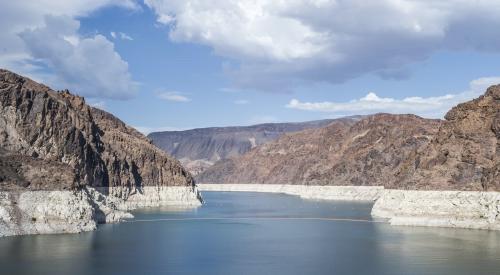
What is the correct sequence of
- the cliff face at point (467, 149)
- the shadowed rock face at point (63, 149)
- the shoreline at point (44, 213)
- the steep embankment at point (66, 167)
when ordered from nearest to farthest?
the shoreline at point (44, 213) < the steep embankment at point (66, 167) < the shadowed rock face at point (63, 149) < the cliff face at point (467, 149)

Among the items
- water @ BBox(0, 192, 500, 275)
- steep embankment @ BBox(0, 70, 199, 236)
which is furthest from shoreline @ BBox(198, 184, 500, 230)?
steep embankment @ BBox(0, 70, 199, 236)

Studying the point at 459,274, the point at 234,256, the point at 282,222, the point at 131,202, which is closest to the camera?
the point at 459,274

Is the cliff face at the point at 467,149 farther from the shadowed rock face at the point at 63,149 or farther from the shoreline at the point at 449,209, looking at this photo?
the shadowed rock face at the point at 63,149

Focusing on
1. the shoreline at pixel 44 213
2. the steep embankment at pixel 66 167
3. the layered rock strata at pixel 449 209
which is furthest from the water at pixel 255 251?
the steep embankment at pixel 66 167

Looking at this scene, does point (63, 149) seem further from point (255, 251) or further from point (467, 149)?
point (467, 149)

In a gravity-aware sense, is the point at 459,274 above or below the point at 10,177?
below

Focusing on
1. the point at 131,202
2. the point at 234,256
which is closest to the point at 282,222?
the point at 234,256

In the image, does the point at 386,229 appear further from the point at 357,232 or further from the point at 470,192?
the point at 470,192
